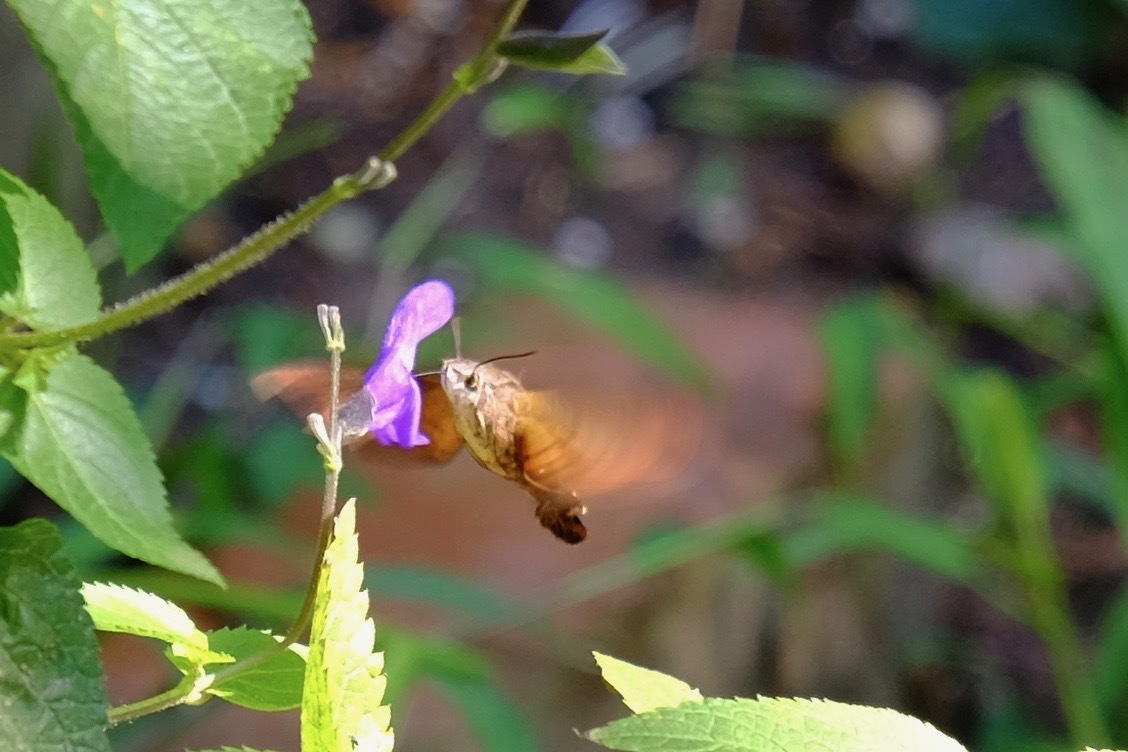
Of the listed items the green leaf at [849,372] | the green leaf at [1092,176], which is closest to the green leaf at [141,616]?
the green leaf at [849,372]

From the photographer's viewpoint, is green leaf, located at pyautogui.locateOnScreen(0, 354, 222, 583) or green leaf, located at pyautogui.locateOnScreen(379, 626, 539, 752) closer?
green leaf, located at pyautogui.locateOnScreen(0, 354, 222, 583)

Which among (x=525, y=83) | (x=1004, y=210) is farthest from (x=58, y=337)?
(x=1004, y=210)

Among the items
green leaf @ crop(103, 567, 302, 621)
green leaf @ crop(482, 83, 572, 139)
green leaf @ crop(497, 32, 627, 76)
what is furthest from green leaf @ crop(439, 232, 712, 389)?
green leaf @ crop(497, 32, 627, 76)

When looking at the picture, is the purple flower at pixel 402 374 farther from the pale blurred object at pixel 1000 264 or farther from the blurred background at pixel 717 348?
the pale blurred object at pixel 1000 264

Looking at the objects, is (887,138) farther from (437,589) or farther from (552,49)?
Answer: (552,49)

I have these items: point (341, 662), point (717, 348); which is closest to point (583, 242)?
point (717, 348)

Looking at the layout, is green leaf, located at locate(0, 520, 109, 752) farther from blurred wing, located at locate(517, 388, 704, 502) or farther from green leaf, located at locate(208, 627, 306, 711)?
blurred wing, located at locate(517, 388, 704, 502)
